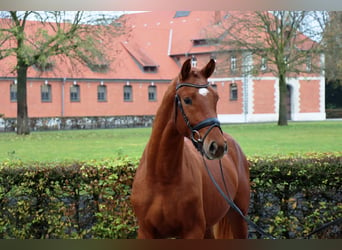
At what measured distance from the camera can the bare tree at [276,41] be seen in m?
12.4

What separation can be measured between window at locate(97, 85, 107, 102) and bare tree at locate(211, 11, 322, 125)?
421cm

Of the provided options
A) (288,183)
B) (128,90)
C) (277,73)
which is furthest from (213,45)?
(288,183)

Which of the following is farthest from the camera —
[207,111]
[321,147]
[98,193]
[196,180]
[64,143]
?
[64,143]

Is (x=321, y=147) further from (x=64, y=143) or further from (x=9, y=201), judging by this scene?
(x=9, y=201)

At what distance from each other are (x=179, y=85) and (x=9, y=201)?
7.69 feet

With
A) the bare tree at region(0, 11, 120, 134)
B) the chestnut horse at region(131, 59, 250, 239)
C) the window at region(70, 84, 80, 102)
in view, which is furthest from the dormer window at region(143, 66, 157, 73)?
the chestnut horse at region(131, 59, 250, 239)

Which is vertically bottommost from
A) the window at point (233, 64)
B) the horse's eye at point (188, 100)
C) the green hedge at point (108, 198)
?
the green hedge at point (108, 198)

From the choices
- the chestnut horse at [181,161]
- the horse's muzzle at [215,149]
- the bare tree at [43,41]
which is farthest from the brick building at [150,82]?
the horse's muzzle at [215,149]

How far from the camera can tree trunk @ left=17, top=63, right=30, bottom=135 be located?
38.0 feet

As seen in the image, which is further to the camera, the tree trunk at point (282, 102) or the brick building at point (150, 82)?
the brick building at point (150, 82)

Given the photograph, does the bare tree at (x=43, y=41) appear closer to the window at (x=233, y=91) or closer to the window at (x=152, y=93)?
the window at (x=152, y=93)

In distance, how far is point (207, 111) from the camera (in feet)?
7.93

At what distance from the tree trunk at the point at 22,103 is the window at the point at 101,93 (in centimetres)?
297

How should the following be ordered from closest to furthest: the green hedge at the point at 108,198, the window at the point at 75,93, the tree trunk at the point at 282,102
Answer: the green hedge at the point at 108,198
the tree trunk at the point at 282,102
the window at the point at 75,93
